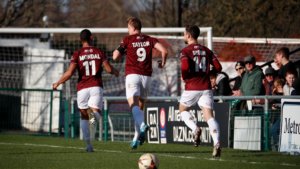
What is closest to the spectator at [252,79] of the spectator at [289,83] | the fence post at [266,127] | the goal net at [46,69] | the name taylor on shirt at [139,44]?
the spectator at [289,83]

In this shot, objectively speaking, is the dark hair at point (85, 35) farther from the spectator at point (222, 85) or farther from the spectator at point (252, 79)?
the spectator at point (222, 85)

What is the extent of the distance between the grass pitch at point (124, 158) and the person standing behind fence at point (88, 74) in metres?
0.69

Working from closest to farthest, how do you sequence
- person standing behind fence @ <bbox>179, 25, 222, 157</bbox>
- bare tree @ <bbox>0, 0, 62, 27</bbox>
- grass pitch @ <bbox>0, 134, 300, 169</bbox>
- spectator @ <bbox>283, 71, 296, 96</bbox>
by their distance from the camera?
grass pitch @ <bbox>0, 134, 300, 169</bbox>, person standing behind fence @ <bbox>179, 25, 222, 157</bbox>, spectator @ <bbox>283, 71, 296, 96</bbox>, bare tree @ <bbox>0, 0, 62, 27</bbox>

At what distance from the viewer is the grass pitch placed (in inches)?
579

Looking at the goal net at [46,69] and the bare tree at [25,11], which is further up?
the bare tree at [25,11]

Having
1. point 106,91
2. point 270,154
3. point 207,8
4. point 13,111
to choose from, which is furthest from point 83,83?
point 207,8

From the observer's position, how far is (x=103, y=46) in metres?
34.5

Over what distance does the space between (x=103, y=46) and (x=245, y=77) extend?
1435cm

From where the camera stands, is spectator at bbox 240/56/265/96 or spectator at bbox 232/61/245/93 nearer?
spectator at bbox 240/56/265/96

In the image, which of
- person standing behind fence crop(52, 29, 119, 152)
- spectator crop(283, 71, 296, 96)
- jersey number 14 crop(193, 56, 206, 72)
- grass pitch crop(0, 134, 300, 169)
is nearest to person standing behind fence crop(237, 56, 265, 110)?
spectator crop(283, 71, 296, 96)

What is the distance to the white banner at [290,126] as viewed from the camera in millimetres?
18141

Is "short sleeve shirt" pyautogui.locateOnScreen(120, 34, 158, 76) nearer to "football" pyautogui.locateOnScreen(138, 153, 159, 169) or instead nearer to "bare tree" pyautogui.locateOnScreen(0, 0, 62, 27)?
"football" pyautogui.locateOnScreen(138, 153, 159, 169)

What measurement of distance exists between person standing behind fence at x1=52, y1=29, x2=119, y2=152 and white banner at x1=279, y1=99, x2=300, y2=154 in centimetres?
335

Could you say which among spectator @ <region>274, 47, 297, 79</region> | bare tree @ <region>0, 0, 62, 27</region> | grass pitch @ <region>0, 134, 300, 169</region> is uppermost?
bare tree @ <region>0, 0, 62, 27</region>
